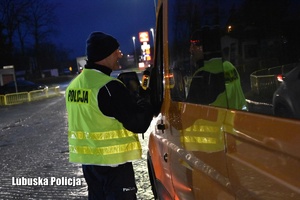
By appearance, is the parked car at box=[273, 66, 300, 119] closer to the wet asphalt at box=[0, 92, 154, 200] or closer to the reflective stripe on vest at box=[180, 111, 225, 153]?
the reflective stripe on vest at box=[180, 111, 225, 153]

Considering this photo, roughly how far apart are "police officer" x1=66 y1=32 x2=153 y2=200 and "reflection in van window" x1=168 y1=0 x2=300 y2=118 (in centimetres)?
43

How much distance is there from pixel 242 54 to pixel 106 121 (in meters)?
1.24

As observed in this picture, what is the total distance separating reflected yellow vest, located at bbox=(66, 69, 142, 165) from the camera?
2.49m

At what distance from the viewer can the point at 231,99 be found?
1.61 m

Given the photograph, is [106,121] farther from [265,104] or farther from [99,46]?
[265,104]

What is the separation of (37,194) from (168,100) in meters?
3.13

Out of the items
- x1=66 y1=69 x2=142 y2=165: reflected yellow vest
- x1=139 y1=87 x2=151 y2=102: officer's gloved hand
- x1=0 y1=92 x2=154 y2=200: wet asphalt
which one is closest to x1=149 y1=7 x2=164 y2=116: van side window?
x1=139 y1=87 x2=151 y2=102: officer's gloved hand

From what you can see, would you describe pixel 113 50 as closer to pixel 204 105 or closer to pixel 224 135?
pixel 204 105

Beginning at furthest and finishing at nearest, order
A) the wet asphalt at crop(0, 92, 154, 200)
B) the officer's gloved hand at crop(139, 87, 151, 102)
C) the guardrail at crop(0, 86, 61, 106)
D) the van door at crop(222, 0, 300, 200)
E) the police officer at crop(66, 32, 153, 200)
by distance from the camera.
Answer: the guardrail at crop(0, 86, 61, 106), the wet asphalt at crop(0, 92, 154, 200), the officer's gloved hand at crop(139, 87, 151, 102), the police officer at crop(66, 32, 153, 200), the van door at crop(222, 0, 300, 200)

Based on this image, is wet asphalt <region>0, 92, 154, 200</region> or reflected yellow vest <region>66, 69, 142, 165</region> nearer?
reflected yellow vest <region>66, 69, 142, 165</region>

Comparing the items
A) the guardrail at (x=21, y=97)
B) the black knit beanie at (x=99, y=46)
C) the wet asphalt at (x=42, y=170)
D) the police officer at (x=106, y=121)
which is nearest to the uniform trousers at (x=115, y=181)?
the police officer at (x=106, y=121)

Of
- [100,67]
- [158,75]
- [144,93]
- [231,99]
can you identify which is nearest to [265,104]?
[231,99]

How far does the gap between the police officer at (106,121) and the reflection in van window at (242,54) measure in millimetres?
425

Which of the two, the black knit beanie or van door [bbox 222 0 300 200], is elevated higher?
the black knit beanie
